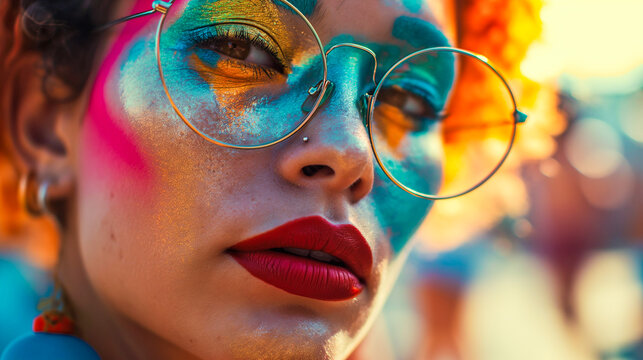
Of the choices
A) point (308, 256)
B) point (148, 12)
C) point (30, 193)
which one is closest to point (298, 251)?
point (308, 256)

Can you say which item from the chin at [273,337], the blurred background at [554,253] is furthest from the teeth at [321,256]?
the blurred background at [554,253]

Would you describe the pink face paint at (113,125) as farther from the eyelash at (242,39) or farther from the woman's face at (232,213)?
the eyelash at (242,39)

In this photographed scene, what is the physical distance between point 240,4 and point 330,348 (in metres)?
0.73

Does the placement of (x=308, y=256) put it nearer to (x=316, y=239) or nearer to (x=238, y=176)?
(x=316, y=239)

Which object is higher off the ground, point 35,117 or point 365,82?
point 365,82

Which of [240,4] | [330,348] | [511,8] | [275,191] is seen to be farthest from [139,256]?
[511,8]

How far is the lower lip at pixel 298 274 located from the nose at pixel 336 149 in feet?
0.50

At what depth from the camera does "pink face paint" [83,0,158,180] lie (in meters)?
1.10

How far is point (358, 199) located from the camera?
3.74 ft

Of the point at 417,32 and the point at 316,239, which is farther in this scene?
the point at 417,32

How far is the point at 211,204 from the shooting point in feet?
3.42

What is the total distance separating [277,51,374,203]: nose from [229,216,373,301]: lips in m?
0.08

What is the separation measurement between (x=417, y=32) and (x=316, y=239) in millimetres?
551

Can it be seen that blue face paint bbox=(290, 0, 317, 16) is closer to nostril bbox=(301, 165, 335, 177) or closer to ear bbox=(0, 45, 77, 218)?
nostril bbox=(301, 165, 335, 177)
